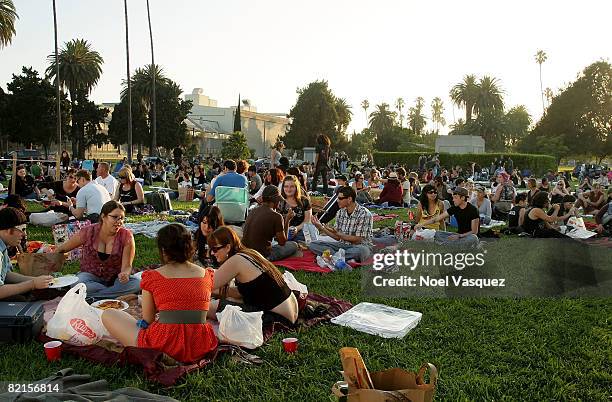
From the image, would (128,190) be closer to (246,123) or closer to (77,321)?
(77,321)

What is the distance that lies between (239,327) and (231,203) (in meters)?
4.81

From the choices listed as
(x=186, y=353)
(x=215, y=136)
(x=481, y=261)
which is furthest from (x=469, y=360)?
(x=215, y=136)

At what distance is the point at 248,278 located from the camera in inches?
185

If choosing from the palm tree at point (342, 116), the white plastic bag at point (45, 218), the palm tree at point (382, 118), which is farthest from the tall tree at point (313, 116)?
the white plastic bag at point (45, 218)

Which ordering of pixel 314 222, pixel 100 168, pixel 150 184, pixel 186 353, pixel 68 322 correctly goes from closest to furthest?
pixel 186 353 < pixel 68 322 < pixel 314 222 < pixel 100 168 < pixel 150 184

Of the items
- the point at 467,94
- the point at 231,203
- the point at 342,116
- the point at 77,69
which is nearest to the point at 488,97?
the point at 467,94

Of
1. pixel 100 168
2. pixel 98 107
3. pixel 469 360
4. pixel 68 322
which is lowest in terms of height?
pixel 469 360

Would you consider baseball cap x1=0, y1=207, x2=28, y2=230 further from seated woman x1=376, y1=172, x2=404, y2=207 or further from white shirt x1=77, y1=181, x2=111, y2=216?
seated woman x1=376, y1=172, x2=404, y2=207

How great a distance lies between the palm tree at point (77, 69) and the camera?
51750mm

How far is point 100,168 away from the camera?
10.0m

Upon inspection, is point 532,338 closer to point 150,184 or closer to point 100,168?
point 100,168

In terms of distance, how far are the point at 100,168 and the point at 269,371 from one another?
7072 millimetres

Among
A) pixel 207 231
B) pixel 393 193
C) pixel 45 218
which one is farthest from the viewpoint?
pixel 393 193

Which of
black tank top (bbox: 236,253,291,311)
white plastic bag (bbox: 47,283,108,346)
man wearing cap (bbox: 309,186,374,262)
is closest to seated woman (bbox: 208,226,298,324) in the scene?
black tank top (bbox: 236,253,291,311)
